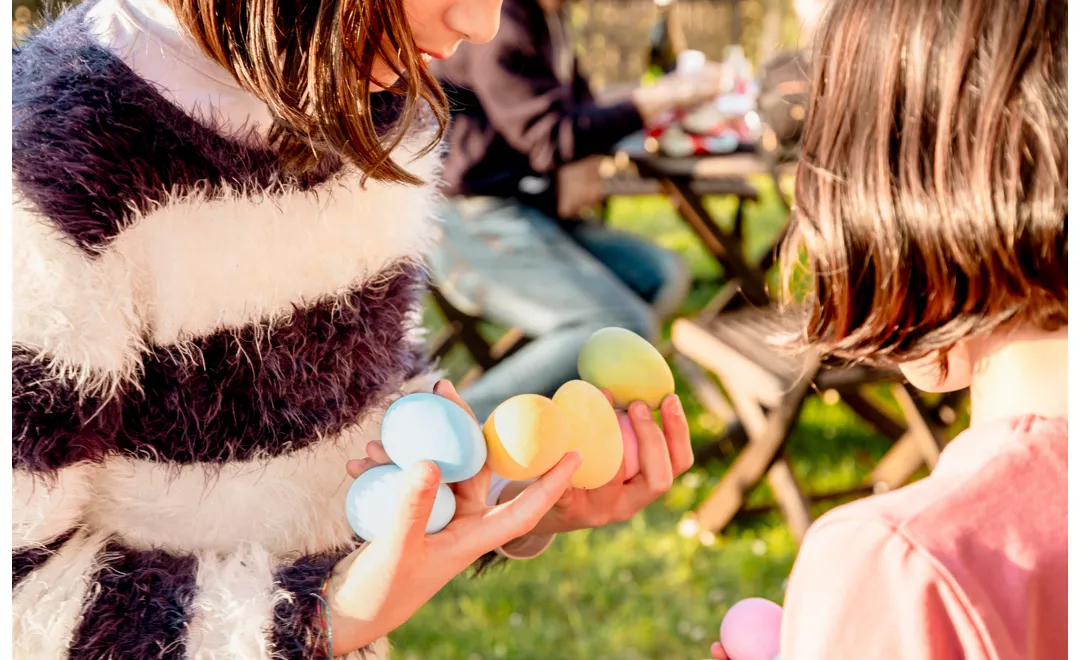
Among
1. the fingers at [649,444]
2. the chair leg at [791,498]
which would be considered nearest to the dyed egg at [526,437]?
the fingers at [649,444]

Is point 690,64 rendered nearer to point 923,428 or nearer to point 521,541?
point 923,428

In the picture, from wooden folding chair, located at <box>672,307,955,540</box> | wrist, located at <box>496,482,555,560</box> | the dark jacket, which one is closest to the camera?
wrist, located at <box>496,482,555,560</box>

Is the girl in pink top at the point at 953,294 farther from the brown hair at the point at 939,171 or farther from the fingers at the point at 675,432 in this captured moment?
the fingers at the point at 675,432

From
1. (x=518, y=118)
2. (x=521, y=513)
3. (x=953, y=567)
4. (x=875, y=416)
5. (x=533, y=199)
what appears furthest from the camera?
(x=875, y=416)

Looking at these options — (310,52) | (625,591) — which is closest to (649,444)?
(310,52)

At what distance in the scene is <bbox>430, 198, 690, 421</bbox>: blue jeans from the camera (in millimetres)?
2412

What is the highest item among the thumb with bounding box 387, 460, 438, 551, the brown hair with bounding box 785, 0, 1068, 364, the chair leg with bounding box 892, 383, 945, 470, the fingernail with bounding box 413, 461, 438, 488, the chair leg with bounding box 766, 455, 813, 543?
the brown hair with bounding box 785, 0, 1068, 364

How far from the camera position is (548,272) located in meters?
2.50

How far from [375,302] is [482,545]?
0.88ft

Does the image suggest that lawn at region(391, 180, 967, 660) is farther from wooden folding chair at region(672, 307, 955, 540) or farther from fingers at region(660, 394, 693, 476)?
fingers at region(660, 394, 693, 476)

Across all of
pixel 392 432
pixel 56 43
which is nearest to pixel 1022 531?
pixel 392 432

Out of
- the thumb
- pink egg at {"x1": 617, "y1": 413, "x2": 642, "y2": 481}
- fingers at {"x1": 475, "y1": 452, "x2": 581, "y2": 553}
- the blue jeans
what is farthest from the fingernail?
the blue jeans

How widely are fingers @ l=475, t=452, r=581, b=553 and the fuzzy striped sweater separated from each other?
0.48 ft

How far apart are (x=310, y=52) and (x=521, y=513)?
430mm
